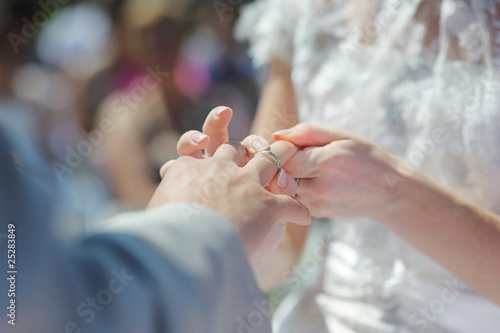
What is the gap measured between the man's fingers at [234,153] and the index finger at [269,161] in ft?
0.07

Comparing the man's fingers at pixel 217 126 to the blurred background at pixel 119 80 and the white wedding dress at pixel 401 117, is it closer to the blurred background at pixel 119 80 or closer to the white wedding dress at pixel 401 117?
the white wedding dress at pixel 401 117

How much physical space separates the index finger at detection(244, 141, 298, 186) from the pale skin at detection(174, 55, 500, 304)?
0.03 meters

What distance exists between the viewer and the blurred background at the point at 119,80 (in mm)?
2045

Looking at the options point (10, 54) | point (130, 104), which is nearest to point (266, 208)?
point (130, 104)

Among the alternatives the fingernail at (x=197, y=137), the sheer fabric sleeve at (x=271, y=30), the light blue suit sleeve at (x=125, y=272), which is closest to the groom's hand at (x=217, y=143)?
the fingernail at (x=197, y=137)

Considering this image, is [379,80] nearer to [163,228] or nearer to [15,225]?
[163,228]

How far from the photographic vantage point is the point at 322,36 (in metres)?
1.18

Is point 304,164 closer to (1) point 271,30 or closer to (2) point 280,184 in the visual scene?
(2) point 280,184

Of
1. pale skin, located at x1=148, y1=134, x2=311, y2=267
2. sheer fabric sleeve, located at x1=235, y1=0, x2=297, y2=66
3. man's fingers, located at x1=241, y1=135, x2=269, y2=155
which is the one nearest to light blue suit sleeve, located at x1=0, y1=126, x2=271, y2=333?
pale skin, located at x1=148, y1=134, x2=311, y2=267

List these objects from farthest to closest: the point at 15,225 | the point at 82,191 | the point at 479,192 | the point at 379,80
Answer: the point at 82,191 < the point at 379,80 < the point at 479,192 < the point at 15,225

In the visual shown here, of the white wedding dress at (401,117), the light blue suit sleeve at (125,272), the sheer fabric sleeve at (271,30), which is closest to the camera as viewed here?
the light blue suit sleeve at (125,272)

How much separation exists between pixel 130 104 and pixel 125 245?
182 cm

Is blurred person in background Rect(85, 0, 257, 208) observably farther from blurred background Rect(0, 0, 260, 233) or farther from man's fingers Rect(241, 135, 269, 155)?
man's fingers Rect(241, 135, 269, 155)

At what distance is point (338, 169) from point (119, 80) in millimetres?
1758
